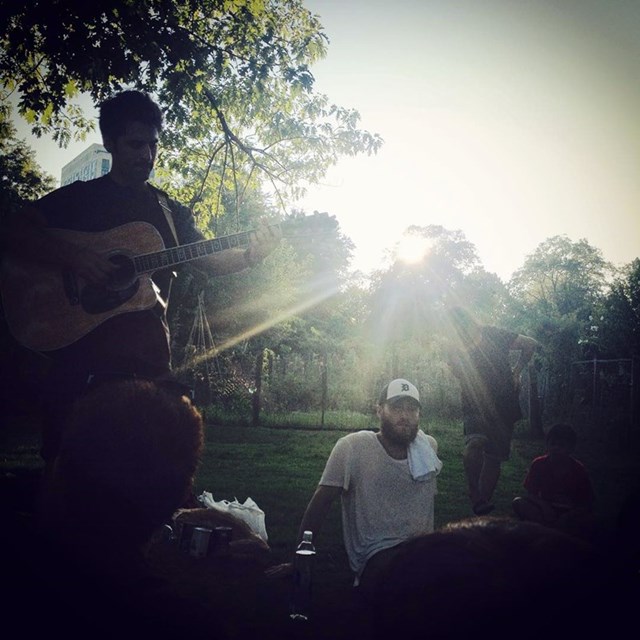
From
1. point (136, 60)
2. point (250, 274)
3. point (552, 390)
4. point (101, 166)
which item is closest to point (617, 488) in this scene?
point (136, 60)

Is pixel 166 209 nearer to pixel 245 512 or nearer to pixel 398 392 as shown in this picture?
pixel 398 392

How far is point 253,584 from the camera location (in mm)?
2912

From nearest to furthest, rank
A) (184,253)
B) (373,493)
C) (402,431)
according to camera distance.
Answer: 1. (184,253)
2. (373,493)
3. (402,431)

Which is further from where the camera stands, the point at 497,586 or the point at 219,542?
the point at 219,542

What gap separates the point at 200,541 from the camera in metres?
2.86

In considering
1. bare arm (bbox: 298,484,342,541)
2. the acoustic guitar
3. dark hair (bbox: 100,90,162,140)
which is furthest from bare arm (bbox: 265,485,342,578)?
dark hair (bbox: 100,90,162,140)

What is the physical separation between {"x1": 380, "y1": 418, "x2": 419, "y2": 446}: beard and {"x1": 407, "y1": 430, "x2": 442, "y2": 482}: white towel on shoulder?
0.07 meters

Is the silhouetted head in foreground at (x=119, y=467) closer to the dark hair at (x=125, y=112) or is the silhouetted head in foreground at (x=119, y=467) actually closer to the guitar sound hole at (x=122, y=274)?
the guitar sound hole at (x=122, y=274)

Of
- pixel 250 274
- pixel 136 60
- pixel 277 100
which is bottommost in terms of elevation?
pixel 250 274

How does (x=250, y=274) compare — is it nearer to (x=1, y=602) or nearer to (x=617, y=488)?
(x=617, y=488)

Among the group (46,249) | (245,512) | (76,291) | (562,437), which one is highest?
(46,249)

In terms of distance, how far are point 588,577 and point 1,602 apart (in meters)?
1.14

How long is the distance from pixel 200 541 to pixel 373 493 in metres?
1.44

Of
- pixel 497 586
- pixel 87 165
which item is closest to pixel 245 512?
pixel 497 586
